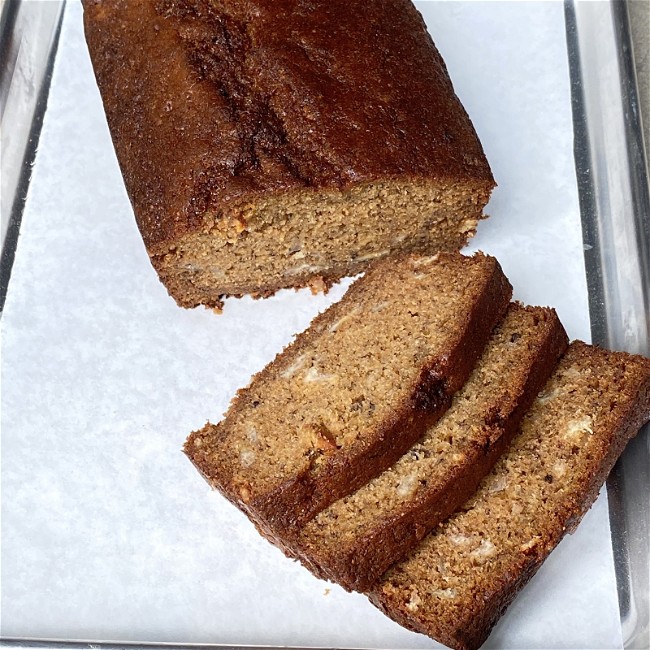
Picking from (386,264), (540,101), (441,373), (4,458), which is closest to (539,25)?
(540,101)

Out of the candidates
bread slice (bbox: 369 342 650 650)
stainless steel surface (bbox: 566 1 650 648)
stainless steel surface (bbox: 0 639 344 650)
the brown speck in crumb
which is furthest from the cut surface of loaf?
stainless steel surface (bbox: 0 639 344 650)

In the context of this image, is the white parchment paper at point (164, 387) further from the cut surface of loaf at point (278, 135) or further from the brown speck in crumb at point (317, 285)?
the cut surface of loaf at point (278, 135)

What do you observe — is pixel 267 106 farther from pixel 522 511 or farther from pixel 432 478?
pixel 522 511

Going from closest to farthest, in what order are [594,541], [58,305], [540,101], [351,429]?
[351,429] → [594,541] → [58,305] → [540,101]

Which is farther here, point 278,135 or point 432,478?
point 278,135

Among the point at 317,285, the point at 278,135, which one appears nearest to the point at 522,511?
the point at 317,285

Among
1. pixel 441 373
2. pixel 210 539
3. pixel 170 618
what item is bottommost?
pixel 170 618

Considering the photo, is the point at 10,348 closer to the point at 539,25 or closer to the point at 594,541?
the point at 594,541
